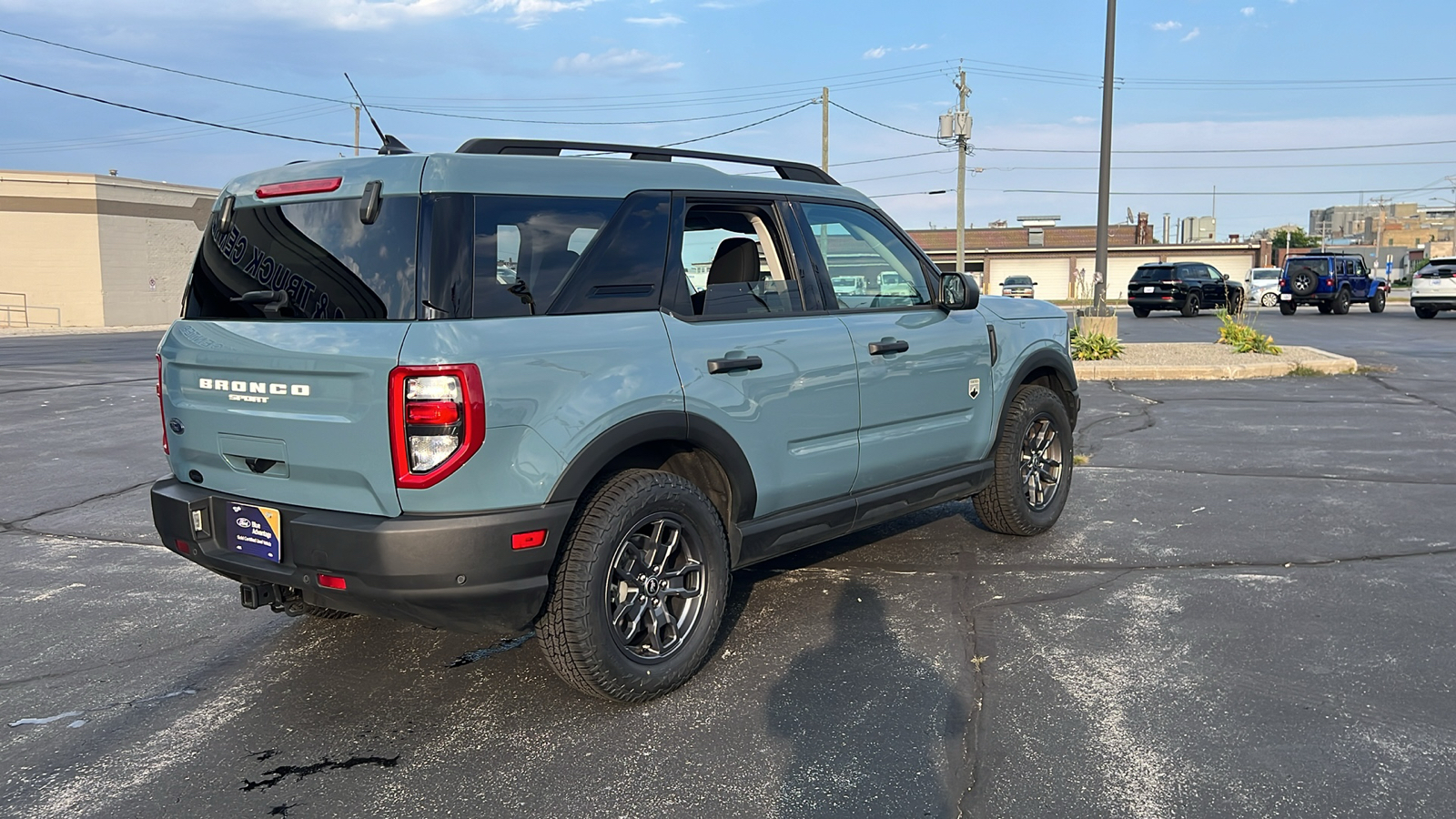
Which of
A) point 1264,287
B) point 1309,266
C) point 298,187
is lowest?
point 1264,287

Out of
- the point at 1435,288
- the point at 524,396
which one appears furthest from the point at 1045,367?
the point at 1435,288

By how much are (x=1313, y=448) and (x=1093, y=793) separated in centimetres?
700

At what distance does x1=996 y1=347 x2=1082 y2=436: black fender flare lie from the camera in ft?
19.4

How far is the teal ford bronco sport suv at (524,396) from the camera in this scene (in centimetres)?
347

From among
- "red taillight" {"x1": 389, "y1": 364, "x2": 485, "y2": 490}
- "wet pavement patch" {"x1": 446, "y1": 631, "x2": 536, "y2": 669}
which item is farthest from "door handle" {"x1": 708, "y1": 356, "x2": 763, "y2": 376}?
"wet pavement patch" {"x1": 446, "y1": 631, "x2": 536, "y2": 669}

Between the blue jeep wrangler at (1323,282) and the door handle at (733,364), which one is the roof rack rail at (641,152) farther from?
the blue jeep wrangler at (1323,282)

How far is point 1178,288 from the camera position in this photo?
108 ft

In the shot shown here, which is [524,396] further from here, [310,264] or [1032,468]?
[1032,468]

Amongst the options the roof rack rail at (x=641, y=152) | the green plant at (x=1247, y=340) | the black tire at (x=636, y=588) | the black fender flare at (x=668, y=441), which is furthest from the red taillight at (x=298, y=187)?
the green plant at (x=1247, y=340)

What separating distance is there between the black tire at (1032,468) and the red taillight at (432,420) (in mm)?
3372

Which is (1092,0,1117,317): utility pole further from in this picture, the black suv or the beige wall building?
the beige wall building

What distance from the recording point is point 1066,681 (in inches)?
161

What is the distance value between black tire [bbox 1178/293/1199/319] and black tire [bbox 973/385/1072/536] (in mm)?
29183

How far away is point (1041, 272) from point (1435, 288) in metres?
34.2
